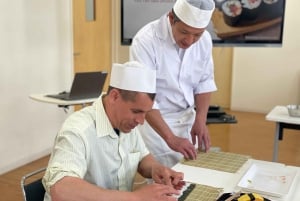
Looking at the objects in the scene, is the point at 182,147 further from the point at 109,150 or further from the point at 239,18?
the point at 239,18

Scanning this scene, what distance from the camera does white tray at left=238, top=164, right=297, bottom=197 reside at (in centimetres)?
145

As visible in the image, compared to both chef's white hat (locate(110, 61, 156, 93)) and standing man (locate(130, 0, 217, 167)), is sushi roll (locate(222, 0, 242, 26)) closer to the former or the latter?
standing man (locate(130, 0, 217, 167))

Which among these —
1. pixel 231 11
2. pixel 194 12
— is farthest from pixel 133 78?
pixel 231 11

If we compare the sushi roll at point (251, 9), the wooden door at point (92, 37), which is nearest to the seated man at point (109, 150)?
the sushi roll at point (251, 9)

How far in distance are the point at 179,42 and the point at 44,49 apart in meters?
2.39

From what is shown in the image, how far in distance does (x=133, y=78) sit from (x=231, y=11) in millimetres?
3134

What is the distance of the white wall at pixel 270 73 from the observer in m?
5.69

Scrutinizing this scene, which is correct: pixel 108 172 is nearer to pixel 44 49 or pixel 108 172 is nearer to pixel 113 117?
pixel 113 117

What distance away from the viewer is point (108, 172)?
4.60 ft

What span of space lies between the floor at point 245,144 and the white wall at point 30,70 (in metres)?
0.17

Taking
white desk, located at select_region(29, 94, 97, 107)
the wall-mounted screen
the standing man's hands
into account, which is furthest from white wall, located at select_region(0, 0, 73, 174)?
the standing man's hands

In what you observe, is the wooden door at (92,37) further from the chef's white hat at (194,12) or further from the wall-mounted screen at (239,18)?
the chef's white hat at (194,12)

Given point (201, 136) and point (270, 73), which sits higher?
point (201, 136)

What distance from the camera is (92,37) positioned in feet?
16.6
